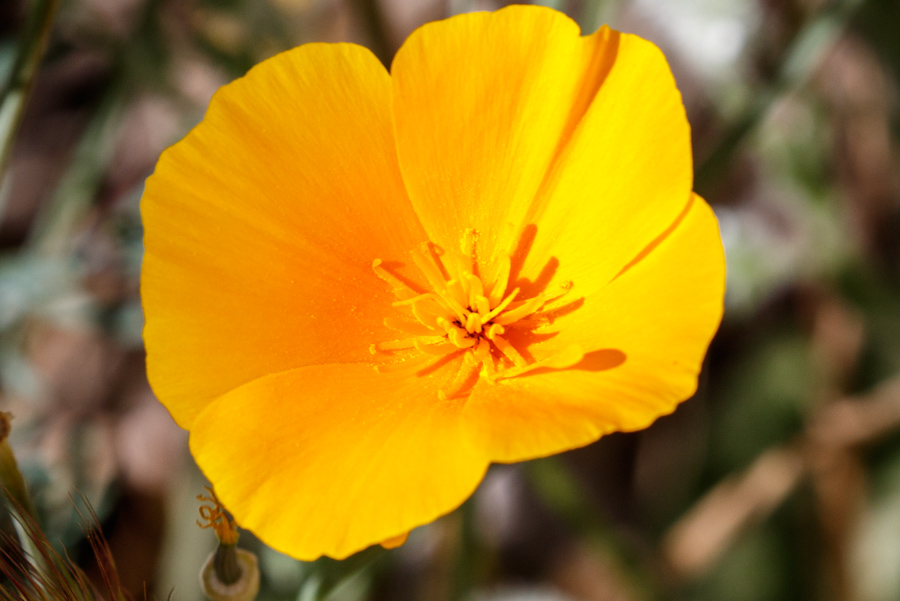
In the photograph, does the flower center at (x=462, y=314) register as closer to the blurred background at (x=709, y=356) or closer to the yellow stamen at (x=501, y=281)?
the yellow stamen at (x=501, y=281)

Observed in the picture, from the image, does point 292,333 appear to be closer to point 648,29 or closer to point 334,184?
point 334,184

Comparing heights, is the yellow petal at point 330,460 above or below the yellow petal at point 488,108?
below

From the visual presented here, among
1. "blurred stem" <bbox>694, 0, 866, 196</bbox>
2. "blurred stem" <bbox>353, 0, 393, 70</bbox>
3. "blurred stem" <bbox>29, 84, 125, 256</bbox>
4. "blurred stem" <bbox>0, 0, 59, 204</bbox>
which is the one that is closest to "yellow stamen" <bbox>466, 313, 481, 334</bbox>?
"blurred stem" <bbox>694, 0, 866, 196</bbox>

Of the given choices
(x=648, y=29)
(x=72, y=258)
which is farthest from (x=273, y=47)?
(x=648, y=29)

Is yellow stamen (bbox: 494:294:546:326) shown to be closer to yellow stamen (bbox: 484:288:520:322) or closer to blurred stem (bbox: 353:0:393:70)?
yellow stamen (bbox: 484:288:520:322)

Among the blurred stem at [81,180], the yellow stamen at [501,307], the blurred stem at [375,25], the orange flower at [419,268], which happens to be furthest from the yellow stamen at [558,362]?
the blurred stem at [81,180]

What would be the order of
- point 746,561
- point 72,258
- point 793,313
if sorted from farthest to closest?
1. point 793,313
2. point 746,561
3. point 72,258
